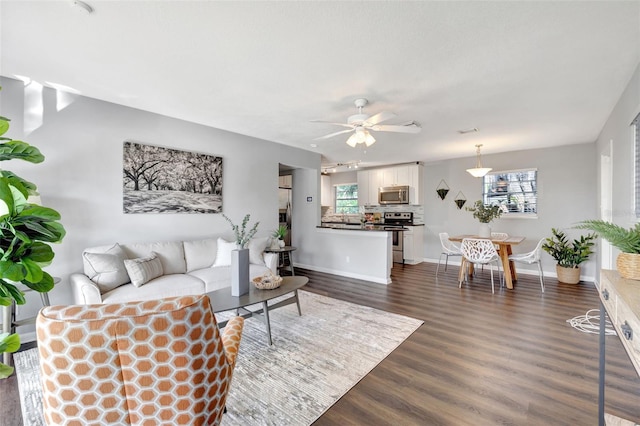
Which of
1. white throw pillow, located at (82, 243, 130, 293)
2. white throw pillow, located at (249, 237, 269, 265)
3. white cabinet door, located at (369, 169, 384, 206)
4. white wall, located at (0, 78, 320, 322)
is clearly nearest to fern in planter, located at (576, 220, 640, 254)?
white throw pillow, located at (249, 237, 269, 265)

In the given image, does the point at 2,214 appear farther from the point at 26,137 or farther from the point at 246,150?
the point at 246,150

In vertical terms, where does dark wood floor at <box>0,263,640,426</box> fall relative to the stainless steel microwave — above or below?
below

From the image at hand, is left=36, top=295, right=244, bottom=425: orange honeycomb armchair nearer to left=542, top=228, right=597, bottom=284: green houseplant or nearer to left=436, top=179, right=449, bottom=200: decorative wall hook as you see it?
left=542, top=228, right=597, bottom=284: green houseplant

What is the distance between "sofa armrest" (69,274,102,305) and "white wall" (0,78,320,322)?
16.8 inches

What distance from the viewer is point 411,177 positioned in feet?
22.9

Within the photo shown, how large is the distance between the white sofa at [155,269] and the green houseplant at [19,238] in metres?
1.96

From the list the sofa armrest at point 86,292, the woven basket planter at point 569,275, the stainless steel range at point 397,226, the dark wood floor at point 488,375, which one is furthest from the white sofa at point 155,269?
the woven basket planter at point 569,275

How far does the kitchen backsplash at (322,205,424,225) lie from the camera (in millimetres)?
7191

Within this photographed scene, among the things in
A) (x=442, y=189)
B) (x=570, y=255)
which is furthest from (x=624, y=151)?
(x=442, y=189)

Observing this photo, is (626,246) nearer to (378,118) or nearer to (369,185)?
(378,118)

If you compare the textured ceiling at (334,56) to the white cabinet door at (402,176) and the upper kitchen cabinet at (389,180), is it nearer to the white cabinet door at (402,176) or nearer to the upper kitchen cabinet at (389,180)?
the upper kitchen cabinet at (389,180)

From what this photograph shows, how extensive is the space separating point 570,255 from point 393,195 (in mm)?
3594

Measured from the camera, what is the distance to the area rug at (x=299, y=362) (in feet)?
5.87

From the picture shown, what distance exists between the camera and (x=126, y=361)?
999 mm
